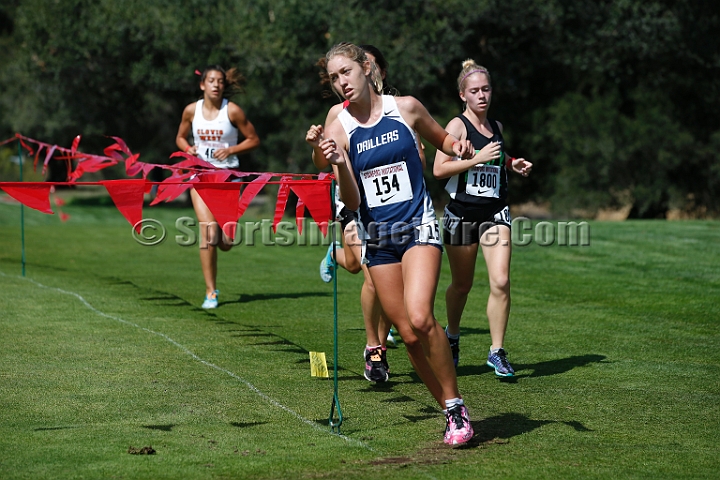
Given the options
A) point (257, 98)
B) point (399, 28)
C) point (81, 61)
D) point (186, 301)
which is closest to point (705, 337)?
point (186, 301)

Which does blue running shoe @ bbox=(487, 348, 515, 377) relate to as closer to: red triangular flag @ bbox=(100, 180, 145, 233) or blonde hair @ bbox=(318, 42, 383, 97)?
blonde hair @ bbox=(318, 42, 383, 97)

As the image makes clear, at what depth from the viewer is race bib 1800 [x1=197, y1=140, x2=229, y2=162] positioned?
9906mm

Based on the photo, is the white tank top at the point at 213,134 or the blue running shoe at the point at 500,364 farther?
the white tank top at the point at 213,134

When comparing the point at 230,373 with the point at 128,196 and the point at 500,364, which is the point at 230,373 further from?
the point at 500,364

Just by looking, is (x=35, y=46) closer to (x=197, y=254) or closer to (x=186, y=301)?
(x=197, y=254)

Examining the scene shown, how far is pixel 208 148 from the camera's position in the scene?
9.93 meters

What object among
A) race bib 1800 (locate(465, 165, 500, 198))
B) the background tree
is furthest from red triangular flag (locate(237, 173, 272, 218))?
the background tree

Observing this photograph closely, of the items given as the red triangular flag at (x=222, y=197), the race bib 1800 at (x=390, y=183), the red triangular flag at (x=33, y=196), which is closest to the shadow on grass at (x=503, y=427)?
the race bib 1800 at (x=390, y=183)

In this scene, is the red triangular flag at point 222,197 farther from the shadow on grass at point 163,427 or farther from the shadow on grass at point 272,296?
the shadow on grass at point 272,296

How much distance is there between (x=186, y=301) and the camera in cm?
1013

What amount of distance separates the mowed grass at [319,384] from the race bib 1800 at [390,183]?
1336 mm

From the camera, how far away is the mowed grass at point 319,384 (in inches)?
182

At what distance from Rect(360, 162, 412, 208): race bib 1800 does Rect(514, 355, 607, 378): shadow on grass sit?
2.31 metres

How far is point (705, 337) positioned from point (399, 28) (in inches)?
740
